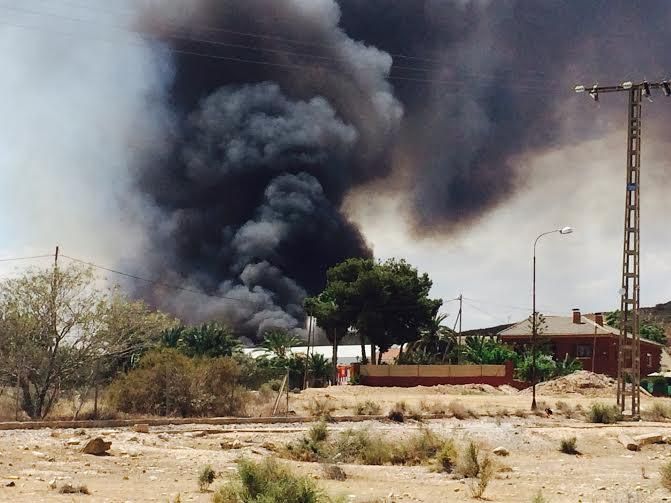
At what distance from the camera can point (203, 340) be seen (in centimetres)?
6328

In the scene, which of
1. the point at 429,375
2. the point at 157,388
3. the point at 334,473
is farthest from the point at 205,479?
the point at 429,375

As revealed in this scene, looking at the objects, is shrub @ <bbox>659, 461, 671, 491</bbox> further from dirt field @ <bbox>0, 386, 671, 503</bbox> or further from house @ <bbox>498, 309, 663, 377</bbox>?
house @ <bbox>498, 309, 663, 377</bbox>

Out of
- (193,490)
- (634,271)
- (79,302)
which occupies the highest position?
(634,271)

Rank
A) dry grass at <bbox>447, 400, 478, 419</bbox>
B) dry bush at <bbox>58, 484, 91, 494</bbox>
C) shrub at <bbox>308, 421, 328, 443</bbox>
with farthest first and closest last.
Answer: dry grass at <bbox>447, 400, 478, 419</bbox>, shrub at <bbox>308, 421, 328, 443</bbox>, dry bush at <bbox>58, 484, 91, 494</bbox>

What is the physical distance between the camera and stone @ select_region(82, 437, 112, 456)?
62.5 feet

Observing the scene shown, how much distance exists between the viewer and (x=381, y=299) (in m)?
76.9

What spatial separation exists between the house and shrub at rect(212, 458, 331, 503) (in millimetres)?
67591

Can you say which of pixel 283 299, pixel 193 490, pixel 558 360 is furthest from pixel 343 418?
pixel 283 299

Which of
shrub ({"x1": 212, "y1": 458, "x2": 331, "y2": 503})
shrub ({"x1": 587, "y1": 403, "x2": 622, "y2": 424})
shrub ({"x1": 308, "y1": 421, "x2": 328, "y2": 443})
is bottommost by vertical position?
shrub ({"x1": 308, "y1": 421, "x2": 328, "y2": 443})

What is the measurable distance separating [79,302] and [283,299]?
9060 cm

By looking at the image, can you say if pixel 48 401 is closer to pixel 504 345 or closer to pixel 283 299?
pixel 504 345

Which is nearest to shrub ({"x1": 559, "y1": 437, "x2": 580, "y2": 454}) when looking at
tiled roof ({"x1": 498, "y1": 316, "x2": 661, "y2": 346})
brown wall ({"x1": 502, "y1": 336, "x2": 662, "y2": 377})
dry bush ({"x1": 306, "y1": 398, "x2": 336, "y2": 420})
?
dry bush ({"x1": 306, "y1": 398, "x2": 336, "y2": 420})

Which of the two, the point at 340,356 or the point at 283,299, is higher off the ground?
the point at 283,299

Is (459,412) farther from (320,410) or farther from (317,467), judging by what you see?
(317,467)
